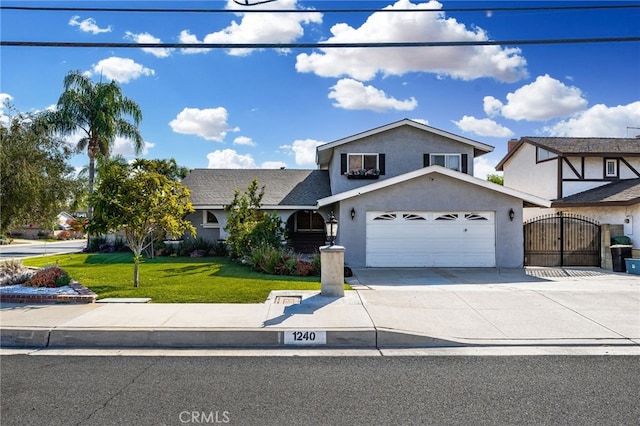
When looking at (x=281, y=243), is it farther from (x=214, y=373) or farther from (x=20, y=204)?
(x=214, y=373)

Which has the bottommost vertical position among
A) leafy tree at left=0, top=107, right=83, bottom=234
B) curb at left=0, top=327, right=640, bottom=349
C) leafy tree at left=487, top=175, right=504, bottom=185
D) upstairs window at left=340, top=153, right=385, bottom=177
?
curb at left=0, top=327, right=640, bottom=349

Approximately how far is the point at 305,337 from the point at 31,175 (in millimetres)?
9145

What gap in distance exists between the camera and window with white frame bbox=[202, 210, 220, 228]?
22047mm

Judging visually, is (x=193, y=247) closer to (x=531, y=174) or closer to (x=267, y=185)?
(x=267, y=185)

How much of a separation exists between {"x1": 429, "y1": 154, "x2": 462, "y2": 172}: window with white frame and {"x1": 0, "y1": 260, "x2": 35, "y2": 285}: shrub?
54.1 ft

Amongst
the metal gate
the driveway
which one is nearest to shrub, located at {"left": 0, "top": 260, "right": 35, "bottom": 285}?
the driveway

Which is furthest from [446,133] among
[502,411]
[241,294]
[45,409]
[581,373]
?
[45,409]

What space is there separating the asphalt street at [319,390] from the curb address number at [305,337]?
71 centimetres

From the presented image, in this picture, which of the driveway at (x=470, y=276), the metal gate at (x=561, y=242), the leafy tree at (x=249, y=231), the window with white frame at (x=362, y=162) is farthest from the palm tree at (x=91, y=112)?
the metal gate at (x=561, y=242)

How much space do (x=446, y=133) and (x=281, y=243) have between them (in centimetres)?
949

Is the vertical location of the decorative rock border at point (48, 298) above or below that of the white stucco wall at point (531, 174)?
below

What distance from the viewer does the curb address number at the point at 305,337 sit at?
688 centimetres

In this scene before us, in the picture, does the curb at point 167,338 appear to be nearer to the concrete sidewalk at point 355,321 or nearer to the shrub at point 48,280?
the concrete sidewalk at point 355,321

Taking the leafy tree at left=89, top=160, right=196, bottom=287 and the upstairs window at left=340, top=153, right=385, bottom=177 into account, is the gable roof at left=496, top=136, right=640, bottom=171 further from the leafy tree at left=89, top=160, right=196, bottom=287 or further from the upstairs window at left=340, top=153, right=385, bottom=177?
the leafy tree at left=89, top=160, right=196, bottom=287
